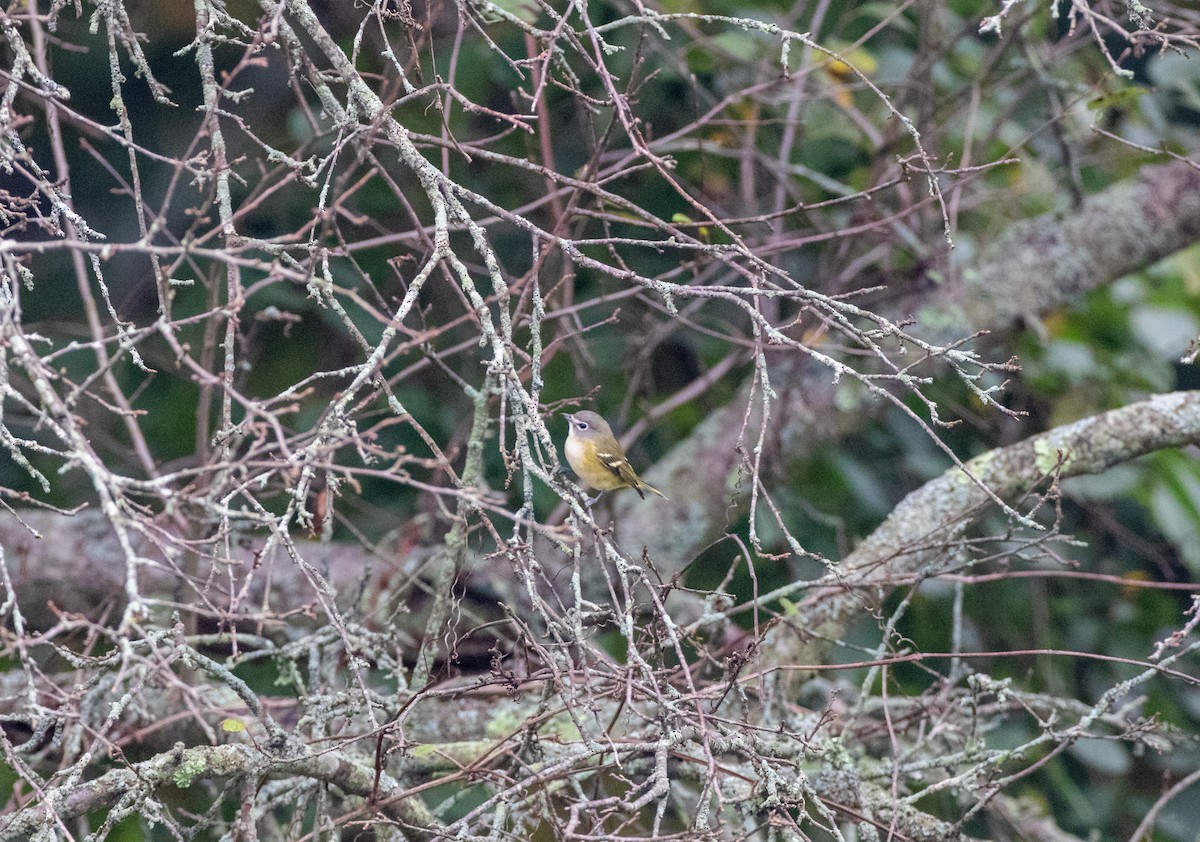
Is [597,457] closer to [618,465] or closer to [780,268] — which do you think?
[618,465]

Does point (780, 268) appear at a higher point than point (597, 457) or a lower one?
higher

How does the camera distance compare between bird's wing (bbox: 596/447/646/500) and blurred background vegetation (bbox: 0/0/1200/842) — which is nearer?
bird's wing (bbox: 596/447/646/500)

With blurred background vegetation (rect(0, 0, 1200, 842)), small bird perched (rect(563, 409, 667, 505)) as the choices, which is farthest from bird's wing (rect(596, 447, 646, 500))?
blurred background vegetation (rect(0, 0, 1200, 842))

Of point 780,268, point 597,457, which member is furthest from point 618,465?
point 780,268

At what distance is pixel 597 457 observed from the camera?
4398 mm

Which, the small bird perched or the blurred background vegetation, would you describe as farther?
the blurred background vegetation

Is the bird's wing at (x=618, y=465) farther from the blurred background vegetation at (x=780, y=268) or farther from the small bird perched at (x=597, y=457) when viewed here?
the blurred background vegetation at (x=780, y=268)

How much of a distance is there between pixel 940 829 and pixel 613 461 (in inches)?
72.9

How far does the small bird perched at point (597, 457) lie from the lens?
4387 mm

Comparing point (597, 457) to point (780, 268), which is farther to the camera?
point (780, 268)

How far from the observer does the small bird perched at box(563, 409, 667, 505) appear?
4.39 metres

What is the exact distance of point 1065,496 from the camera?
543 cm

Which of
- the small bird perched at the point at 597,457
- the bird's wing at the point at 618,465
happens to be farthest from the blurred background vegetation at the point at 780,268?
the bird's wing at the point at 618,465

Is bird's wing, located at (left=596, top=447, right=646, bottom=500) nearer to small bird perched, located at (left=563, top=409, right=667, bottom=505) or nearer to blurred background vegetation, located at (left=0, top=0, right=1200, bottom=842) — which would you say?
small bird perched, located at (left=563, top=409, right=667, bottom=505)
